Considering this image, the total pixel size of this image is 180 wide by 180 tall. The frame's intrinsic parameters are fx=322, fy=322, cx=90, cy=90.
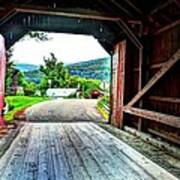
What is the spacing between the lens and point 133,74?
8047mm

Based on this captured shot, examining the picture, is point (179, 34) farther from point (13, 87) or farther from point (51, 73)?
point (51, 73)

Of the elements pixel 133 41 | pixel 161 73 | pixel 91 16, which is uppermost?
pixel 91 16

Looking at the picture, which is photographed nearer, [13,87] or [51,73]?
[13,87]

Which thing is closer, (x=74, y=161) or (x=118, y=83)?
(x=74, y=161)

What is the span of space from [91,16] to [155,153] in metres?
3.37

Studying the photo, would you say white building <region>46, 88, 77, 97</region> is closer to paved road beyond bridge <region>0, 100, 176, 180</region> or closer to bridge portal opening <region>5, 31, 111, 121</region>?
bridge portal opening <region>5, 31, 111, 121</region>

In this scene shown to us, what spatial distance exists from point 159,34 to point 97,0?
203 centimetres

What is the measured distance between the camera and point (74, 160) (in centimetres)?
448

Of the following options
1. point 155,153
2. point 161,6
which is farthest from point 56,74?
point 155,153

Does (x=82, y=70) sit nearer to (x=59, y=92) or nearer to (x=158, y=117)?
(x=59, y=92)

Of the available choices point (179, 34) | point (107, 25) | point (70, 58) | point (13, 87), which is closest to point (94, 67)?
point (70, 58)

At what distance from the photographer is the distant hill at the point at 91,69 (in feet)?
81.7

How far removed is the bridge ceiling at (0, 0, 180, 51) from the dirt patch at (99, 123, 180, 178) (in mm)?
2355

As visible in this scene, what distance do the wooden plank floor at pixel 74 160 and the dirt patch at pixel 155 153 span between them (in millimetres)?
137
